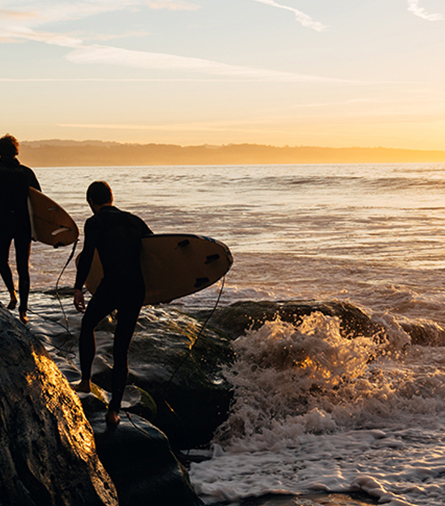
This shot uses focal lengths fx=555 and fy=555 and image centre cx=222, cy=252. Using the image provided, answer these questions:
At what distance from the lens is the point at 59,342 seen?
6.41m

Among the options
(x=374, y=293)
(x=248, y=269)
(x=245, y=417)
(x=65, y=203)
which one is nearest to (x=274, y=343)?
(x=245, y=417)

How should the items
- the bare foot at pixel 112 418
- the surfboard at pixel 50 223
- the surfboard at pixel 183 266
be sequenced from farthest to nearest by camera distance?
the surfboard at pixel 50 223 < the surfboard at pixel 183 266 < the bare foot at pixel 112 418

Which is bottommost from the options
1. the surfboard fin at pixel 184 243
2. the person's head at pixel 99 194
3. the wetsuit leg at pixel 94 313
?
the wetsuit leg at pixel 94 313

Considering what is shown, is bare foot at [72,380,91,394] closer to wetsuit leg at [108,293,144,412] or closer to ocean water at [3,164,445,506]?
wetsuit leg at [108,293,144,412]

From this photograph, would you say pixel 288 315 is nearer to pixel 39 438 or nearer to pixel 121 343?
pixel 121 343

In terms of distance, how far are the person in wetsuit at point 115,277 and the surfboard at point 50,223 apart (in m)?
2.47

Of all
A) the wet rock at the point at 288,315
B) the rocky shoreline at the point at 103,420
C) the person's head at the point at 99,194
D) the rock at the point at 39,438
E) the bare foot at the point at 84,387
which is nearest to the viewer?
the rock at the point at 39,438

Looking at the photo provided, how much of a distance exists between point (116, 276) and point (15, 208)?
253cm

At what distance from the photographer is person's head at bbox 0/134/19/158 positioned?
241 inches

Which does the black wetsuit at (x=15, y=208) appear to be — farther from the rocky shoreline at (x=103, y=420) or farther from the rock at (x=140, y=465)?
the rock at (x=140, y=465)

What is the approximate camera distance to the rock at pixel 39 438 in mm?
3000

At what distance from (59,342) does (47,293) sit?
266cm

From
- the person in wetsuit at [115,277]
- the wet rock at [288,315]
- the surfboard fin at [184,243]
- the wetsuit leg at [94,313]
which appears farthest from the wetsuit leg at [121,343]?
the wet rock at [288,315]

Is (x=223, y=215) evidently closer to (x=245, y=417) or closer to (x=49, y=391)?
(x=245, y=417)
